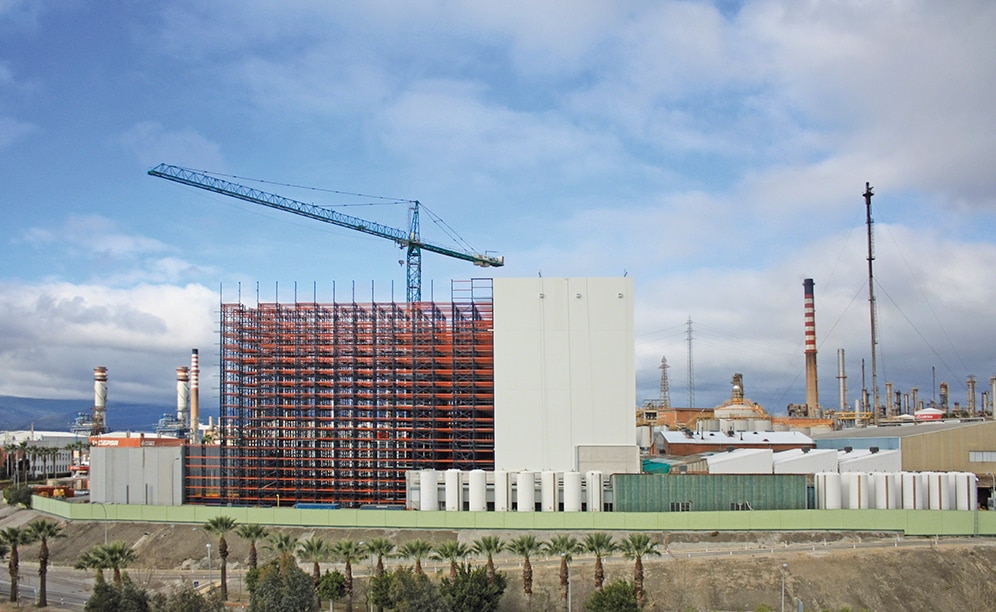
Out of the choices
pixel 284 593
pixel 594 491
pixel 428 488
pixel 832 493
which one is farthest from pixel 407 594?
pixel 832 493

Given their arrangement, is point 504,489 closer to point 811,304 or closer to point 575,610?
point 575,610

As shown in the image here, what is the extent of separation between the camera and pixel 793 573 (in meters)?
64.2

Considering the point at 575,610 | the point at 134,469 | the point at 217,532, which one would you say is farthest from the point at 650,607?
the point at 134,469

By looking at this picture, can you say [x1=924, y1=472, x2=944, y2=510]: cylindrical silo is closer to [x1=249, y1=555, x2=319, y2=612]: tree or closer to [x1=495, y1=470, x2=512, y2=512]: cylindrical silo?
[x1=495, y1=470, x2=512, y2=512]: cylindrical silo

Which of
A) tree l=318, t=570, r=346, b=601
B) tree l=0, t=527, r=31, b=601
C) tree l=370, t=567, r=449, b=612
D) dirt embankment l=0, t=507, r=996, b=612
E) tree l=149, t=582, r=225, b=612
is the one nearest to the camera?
tree l=149, t=582, r=225, b=612

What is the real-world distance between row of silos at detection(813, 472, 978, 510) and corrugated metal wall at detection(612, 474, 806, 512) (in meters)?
2.29

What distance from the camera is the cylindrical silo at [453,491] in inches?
3169

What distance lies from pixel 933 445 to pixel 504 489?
4594cm

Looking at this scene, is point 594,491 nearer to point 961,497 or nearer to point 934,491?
point 934,491

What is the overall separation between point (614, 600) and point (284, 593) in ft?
66.3

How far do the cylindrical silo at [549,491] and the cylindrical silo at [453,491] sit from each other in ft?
25.4

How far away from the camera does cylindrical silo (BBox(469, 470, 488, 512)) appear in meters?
80.1

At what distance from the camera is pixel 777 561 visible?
65.8 meters

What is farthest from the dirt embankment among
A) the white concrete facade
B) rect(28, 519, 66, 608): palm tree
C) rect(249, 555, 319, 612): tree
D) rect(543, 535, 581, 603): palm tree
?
the white concrete facade
